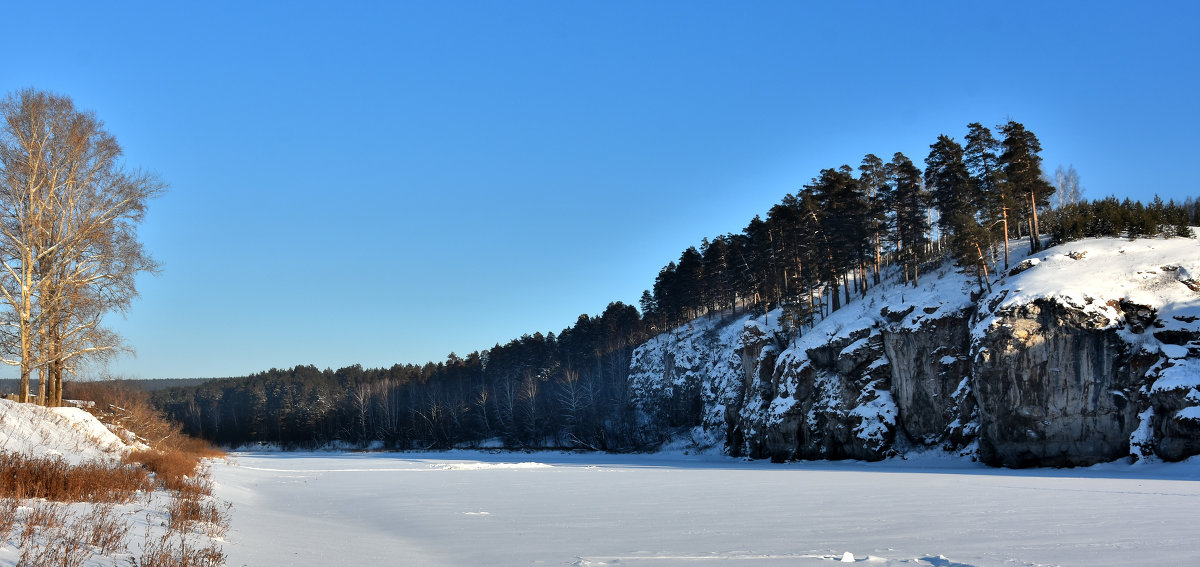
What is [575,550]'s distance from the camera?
454 inches

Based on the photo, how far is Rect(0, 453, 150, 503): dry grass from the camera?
41.2ft

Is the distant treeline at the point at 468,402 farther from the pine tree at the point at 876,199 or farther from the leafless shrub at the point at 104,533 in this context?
the leafless shrub at the point at 104,533

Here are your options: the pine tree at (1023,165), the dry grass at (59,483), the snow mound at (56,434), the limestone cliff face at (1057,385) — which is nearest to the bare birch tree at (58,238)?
the snow mound at (56,434)

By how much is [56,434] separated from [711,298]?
81.0 meters

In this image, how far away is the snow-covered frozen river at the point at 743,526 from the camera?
1023 centimetres

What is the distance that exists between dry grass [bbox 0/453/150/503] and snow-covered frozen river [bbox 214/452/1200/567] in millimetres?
2523

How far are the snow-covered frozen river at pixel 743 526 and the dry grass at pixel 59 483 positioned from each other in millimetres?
2523

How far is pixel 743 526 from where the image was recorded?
45.9ft

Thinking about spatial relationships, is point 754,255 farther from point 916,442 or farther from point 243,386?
point 243,386

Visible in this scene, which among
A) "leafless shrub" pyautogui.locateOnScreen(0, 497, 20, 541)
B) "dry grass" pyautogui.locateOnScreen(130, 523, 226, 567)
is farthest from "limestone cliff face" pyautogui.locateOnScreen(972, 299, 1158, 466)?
"leafless shrub" pyautogui.locateOnScreen(0, 497, 20, 541)

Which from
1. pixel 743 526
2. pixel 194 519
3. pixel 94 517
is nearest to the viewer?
pixel 94 517

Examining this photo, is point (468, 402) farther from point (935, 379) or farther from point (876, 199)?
point (935, 379)

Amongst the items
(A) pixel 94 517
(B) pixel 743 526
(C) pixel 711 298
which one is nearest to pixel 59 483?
(A) pixel 94 517

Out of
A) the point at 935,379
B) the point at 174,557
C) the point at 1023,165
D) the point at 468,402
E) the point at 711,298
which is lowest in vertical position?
the point at 468,402
